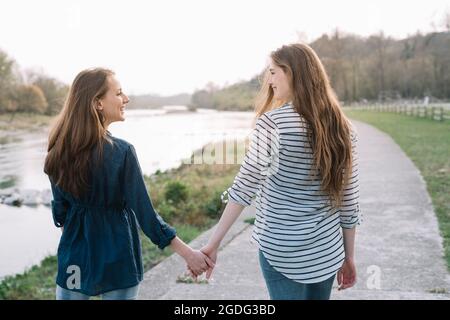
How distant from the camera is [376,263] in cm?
488

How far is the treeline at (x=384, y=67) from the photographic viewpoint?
36.0 metres

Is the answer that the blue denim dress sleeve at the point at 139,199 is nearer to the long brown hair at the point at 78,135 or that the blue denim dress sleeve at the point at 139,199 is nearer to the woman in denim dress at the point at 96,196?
the woman in denim dress at the point at 96,196

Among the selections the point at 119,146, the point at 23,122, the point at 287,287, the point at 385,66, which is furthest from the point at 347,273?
the point at 385,66

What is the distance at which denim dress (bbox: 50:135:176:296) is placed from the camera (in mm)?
2180

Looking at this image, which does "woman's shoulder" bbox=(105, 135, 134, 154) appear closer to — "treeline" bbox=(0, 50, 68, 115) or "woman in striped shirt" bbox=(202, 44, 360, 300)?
"woman in striped shirt" bbox=(202, 44, 360, 300)

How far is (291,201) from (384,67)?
4609 centimetres

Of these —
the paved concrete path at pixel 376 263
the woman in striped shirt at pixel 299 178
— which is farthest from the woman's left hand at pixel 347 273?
the paved concrete path at pixel 376 263

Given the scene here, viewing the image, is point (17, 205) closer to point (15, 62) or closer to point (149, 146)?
point (149, 146)

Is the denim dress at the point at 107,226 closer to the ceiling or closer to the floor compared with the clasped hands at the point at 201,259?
closer to the ceiling

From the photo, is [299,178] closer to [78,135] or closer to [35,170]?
[78,135]

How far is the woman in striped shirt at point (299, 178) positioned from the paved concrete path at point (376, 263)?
2.02 m

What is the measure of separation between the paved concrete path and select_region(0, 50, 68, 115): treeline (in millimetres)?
35402

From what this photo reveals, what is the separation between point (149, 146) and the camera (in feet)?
103
